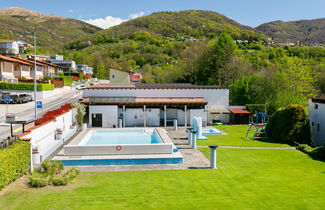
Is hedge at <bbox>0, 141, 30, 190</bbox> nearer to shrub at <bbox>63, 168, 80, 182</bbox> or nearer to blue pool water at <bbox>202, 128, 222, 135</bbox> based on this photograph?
shrub at <bbox>63, 168, 80, 182</bbox>

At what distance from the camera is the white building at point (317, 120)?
22322 millimetres

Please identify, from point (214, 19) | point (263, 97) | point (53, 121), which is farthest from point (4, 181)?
point (214, 19)

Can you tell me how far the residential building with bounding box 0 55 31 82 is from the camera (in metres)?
47.4

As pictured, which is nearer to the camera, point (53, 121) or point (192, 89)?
point (53, 121)

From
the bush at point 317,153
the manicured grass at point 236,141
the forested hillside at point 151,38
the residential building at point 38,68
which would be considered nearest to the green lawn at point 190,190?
the bush at point 317,153

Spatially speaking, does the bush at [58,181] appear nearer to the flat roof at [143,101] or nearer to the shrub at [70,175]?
the shrub at [70,175]

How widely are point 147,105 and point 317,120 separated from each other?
53.7 ft

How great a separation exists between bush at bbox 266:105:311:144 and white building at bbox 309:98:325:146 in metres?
1.01

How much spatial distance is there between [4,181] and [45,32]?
657 ft

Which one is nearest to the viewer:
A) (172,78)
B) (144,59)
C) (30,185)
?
(30,185)

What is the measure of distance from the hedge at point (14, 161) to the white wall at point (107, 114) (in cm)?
1565

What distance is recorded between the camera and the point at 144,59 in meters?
105

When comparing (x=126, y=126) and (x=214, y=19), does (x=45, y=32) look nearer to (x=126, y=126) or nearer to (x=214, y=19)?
(x=214, y=19)

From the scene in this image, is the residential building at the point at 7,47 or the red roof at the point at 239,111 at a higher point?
the residential building at the point at 7,47
